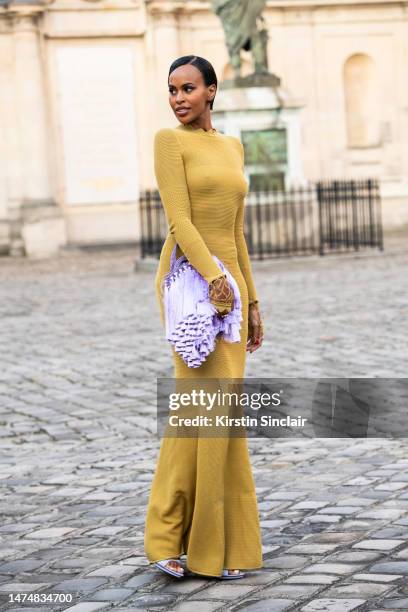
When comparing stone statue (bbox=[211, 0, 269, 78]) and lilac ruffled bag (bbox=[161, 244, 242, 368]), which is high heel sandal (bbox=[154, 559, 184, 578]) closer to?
lilac ruffled bag (bbox=[161, 244, 242, 368])

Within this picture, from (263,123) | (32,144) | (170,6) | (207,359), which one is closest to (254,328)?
(207,359)

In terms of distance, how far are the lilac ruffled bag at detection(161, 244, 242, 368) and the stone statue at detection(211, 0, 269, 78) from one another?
55.2 ft

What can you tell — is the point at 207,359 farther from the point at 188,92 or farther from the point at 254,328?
the point at 188,92

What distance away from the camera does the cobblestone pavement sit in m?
4.93

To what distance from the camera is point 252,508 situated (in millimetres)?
5078

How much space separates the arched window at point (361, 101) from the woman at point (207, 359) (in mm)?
27301

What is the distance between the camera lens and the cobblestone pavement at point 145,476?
4.93 meters

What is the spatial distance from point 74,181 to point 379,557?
25276 millimetres

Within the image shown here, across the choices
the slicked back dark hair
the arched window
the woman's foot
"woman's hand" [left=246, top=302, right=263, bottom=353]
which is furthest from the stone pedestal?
the woman's foot

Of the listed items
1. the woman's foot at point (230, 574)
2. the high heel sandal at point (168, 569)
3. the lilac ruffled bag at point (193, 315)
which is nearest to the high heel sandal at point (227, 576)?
the woman's foot at point (230, 574)

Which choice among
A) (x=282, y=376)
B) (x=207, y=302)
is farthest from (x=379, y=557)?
(x=282, y=376)

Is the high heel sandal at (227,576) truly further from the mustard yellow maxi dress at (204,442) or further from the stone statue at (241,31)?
the stone statue at (241,31)

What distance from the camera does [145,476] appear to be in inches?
279

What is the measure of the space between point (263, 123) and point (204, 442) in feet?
54.6
